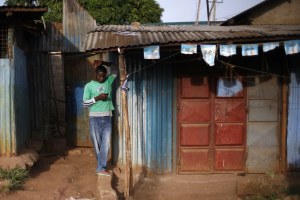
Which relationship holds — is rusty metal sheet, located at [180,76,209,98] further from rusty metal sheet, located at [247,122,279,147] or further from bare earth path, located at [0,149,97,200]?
bare earth path, located at [0,149,97,200]

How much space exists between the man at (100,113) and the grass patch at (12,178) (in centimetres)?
151

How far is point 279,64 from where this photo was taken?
806cm

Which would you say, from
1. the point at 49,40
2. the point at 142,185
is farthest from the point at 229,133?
the point at 49,40

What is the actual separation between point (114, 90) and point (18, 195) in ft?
9.44

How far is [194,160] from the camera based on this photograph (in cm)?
811

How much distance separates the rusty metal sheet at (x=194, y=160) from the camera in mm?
8094

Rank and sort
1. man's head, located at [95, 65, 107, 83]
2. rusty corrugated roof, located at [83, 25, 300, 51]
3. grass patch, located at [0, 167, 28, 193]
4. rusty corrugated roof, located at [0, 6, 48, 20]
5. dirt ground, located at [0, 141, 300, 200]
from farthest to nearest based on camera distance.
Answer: rusty corrugated roof, located at [0, 6, 48, 20] < man's head, located at [95, 65, 107, 83] < dirt ground, located at [0, 141, 300, 200] < rusty corrugated roof, located at [83, 25, 300, 51] < grass patch, located at [0, 167, 28, 193]

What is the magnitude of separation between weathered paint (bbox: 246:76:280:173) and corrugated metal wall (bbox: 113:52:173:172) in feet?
6.02

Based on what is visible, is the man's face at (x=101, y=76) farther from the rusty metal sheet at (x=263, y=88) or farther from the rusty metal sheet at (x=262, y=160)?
the rusty metal sheet at (x=262, y=160)

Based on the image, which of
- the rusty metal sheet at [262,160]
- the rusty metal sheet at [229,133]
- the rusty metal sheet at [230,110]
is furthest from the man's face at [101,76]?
the rusty metal sheet at [262,160]

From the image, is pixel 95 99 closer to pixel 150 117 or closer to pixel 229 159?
pixel 150 117

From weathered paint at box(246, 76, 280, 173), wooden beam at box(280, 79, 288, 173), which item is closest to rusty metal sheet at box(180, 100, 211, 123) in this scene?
weathered paint at box(246, 76, 280, 173)

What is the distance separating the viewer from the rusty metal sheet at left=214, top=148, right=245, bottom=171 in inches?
321

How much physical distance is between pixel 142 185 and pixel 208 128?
196 cm
